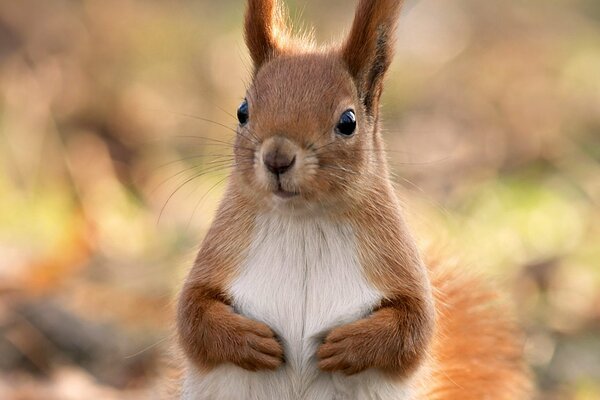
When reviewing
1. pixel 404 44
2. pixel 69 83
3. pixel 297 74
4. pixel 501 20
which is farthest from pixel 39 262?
pixel 501 20

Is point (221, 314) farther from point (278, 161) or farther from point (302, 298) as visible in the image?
point (278, 161)

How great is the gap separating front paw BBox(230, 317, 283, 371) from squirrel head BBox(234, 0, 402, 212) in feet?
0.95

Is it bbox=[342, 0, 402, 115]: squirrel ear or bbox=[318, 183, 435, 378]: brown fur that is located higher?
bbox=[342, 0, 402, 115]: squirrel ear

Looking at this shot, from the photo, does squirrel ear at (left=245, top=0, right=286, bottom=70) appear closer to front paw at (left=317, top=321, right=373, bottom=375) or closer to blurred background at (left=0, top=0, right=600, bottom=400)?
blurred background at (left=0, top=0, right=600, bottom=400)

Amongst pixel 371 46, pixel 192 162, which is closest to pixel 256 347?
pixel 371 46

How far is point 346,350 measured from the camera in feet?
8.76

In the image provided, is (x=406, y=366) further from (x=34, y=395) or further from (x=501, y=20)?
(x=501, y=20)

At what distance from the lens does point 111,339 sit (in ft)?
13.9

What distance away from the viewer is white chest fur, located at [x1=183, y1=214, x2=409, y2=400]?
2717 millimetres

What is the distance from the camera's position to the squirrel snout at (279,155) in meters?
2.52

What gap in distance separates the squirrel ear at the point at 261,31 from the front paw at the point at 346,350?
71 cm

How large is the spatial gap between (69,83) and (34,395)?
10.4 ft

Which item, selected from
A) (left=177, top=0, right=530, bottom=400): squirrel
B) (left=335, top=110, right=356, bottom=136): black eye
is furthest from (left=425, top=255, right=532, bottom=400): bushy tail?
(left=335, top=110, right=356, bottom=136): black eye

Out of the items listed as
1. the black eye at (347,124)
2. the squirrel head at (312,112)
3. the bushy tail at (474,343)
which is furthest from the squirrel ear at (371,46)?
the bushy tail at (474,343)
